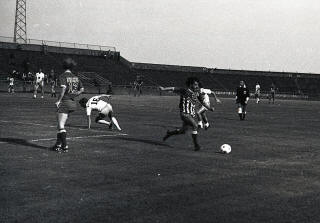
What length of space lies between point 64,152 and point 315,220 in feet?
23.7

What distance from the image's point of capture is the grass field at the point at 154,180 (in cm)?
668

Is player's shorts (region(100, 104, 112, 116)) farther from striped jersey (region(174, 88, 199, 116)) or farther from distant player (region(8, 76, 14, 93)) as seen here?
distant player (region(8, 76, 14, 93))

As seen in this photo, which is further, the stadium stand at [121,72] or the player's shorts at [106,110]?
A: the stadium stand at [121,72]

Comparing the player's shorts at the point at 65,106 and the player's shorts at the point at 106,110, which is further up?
the player's shorts at the point at 65,106

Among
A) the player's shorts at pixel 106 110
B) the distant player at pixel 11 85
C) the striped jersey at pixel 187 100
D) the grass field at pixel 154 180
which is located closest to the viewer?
the grass field at pixel 154 180

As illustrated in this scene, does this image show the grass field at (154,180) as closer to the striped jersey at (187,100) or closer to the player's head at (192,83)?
the striped jersey at (187,100)

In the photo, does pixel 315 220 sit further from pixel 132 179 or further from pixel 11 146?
pixel 11 146

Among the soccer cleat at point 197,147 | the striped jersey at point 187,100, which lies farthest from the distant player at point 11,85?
the soccer cleat at point 197,147

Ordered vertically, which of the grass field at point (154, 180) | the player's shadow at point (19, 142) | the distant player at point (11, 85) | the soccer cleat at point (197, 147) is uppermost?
the distant player at point (11, 85)

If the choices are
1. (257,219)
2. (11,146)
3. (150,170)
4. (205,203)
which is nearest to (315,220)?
(257,219)

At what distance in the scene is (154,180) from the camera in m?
8.98

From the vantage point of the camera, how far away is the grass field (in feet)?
21.9

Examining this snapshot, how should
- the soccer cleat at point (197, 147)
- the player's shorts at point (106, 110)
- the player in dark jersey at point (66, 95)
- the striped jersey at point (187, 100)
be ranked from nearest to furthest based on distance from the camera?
the player in dark jersey at point (66, 95)
the soccer cleat at point (197, 147)
the striped jersey at point (187, 100)
the player's shorts at point (106, 110)

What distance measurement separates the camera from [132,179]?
9.03 meters
